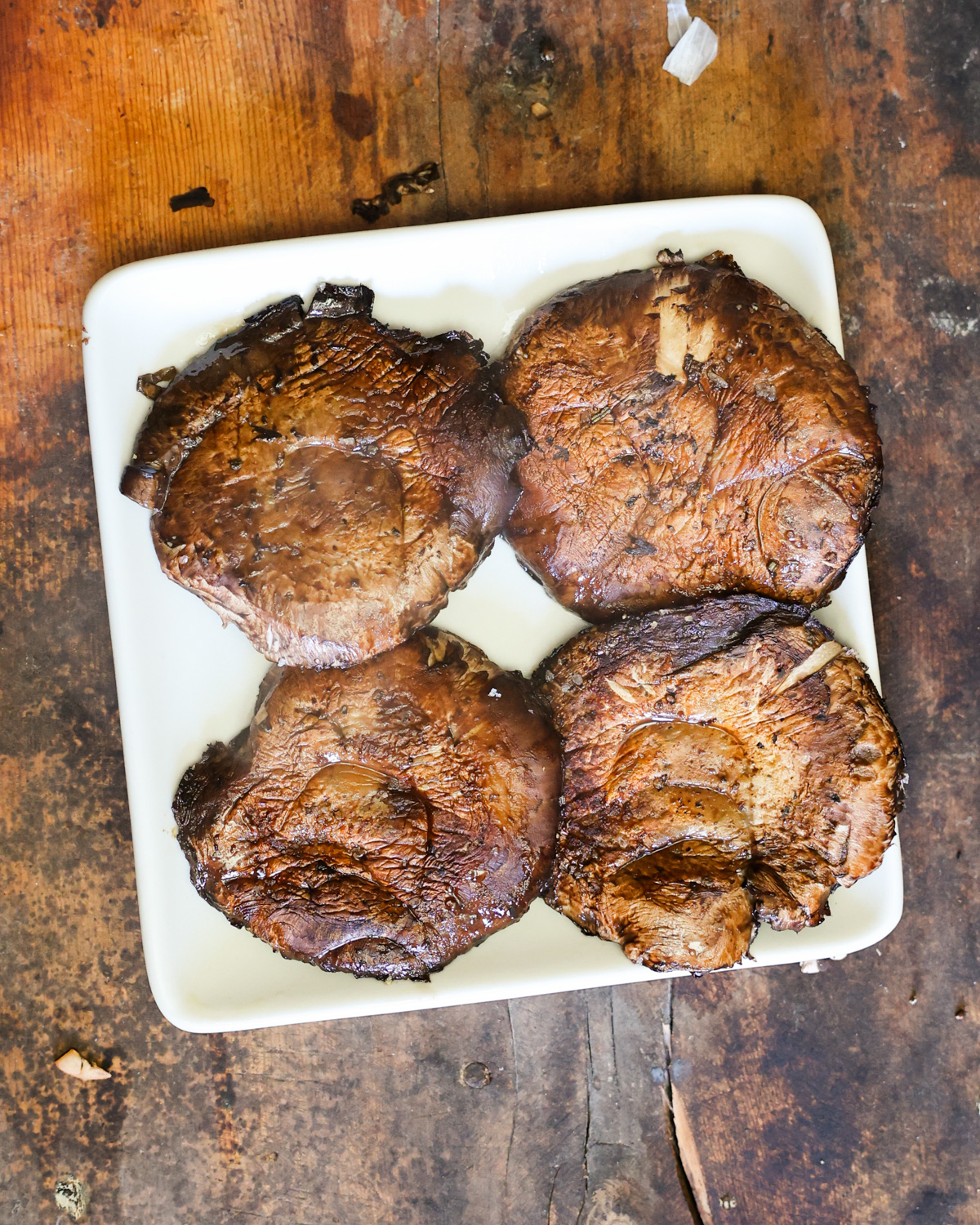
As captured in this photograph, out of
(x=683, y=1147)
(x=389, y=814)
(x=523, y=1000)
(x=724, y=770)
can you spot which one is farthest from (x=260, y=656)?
(x=683, y=1147)

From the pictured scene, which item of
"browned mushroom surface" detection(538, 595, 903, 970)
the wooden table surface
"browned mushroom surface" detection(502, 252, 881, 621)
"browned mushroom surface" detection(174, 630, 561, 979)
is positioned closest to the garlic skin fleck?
Result: the wooden table surface

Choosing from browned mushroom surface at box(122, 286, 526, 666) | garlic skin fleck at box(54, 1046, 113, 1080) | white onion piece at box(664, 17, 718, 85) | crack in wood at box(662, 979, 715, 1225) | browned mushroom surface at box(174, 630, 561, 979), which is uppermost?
white onion piece at box(664, 17, 718, 85)

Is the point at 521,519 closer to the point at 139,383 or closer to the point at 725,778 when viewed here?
the point at 725,778

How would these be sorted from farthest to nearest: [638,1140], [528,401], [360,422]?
[638,1140] < [528,401] < [360,422]

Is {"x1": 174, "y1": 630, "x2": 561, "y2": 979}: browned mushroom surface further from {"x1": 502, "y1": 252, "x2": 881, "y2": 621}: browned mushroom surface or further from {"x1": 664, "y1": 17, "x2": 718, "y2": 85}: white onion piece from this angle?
{"x1": 664, "y1": 17, "x2": 718, "y2": 85}: white onion piece

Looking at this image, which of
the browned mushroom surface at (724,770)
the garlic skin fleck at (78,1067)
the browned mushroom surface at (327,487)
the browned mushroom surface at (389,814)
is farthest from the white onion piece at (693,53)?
the garlic skin fleck at (78,1067)

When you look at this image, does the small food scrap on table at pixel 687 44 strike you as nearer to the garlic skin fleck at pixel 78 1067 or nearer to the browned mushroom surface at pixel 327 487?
the browned mushroom surface at pixel 327 487

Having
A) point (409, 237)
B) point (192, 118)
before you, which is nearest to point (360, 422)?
point (409, 237)
